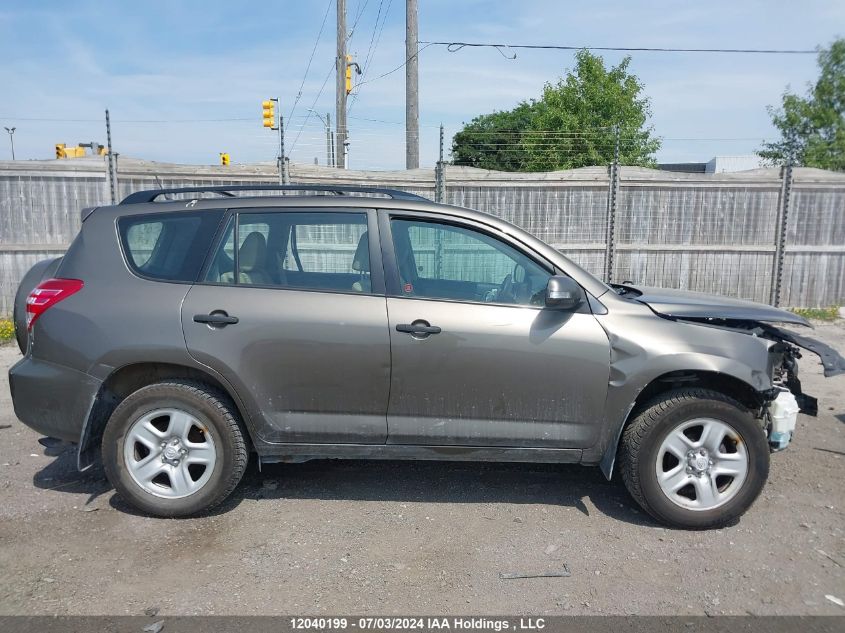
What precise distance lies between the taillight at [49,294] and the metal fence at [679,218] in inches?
241

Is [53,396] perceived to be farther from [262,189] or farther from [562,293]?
[562,293]

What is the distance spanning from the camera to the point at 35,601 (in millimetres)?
3139

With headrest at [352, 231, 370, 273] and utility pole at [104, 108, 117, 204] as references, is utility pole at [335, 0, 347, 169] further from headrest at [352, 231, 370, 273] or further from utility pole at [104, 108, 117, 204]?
headrest at [352, 231, 370, 273]

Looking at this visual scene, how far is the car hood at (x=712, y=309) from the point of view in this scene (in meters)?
3.99

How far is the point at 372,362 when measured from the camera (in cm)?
382

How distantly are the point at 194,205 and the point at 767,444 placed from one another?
3574 mm

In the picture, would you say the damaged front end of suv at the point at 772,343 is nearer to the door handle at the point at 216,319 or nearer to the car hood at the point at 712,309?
the car hood at the point at 712,309

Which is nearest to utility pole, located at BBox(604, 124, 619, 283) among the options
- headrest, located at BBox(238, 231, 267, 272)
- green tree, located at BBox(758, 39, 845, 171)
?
headrest, located at BBox(238, 231, 267, 272)

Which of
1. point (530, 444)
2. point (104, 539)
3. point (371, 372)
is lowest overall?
point (104, 539)

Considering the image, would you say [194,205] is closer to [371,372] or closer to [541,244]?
[371,372]

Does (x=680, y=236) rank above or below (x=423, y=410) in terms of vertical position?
above

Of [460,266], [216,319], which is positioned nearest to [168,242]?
[216,319]

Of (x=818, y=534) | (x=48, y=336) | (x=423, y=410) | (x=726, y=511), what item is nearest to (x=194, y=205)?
(x=48, y=336)

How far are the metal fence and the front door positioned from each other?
6.20 metres
